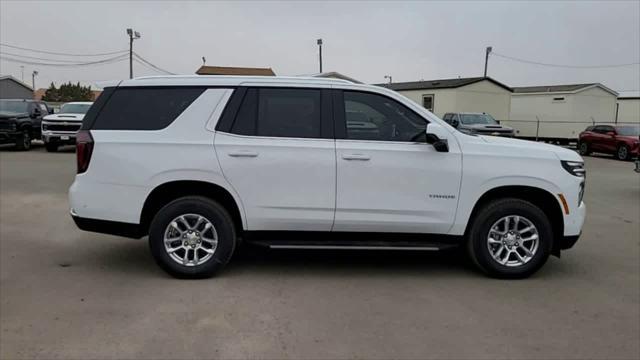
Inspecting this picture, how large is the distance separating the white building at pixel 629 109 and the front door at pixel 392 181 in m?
36.6

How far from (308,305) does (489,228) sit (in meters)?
1.97

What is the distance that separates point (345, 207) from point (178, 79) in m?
2.08

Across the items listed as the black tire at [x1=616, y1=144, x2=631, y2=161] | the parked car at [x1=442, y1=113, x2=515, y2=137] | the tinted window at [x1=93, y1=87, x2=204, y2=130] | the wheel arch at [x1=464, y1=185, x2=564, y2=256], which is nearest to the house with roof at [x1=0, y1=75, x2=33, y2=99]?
the parked car at [x1=442, y1=113, x2=515, y2=137]

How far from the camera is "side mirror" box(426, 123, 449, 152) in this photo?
5.04 metres

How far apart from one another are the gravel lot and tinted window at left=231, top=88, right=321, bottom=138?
143 cm

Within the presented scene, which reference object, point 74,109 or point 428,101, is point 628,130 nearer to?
point 428,101

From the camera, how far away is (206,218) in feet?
16.7

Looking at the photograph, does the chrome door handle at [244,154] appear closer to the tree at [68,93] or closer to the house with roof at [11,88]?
the house with roof at [11,88]

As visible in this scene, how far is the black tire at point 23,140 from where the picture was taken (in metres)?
18.9

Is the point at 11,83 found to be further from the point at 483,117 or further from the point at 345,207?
the point at 345,207

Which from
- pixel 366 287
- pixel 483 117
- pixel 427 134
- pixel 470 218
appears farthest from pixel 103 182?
pixel 483 117

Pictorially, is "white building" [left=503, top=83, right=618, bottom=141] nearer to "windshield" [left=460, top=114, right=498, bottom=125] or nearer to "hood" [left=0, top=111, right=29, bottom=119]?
"windshield" [left=460, top=114, right=498, bottom=125]

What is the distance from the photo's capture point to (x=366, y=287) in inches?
198

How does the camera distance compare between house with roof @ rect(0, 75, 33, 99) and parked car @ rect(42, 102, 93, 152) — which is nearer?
parked car @ rect(42, 102, 93, 152)
